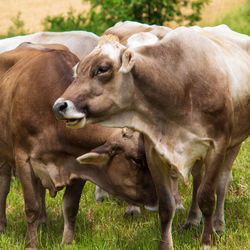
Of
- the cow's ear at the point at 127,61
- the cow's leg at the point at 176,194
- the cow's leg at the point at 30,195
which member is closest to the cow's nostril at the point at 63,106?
the cow's ear at the point at 127,61

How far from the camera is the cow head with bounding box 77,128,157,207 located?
479 centimetres

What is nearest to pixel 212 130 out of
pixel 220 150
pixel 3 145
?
pixel 220 150

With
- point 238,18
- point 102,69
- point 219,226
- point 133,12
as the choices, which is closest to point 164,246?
point 219,226

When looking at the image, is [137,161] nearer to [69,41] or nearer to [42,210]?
[42,210]

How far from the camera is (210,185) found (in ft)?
15.4

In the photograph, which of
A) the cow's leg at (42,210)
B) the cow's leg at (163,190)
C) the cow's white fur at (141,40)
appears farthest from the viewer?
the cow's leg at (42,210)

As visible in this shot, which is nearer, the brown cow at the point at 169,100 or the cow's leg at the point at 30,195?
the brown cow at the point at 169,100

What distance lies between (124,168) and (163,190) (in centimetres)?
35

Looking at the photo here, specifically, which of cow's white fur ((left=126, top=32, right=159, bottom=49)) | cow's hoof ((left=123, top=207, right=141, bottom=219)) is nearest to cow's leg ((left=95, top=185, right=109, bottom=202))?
cow's hoof ((left=123, top=207, right=141, bottom=219))

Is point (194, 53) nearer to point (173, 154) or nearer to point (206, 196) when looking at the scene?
point (173, 154)

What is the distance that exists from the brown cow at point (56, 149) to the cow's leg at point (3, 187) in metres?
0.61

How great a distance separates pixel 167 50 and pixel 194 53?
0.69ft

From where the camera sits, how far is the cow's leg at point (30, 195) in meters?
5.03

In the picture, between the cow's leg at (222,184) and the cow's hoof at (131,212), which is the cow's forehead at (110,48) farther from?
the cow's hoof at (131,212)
